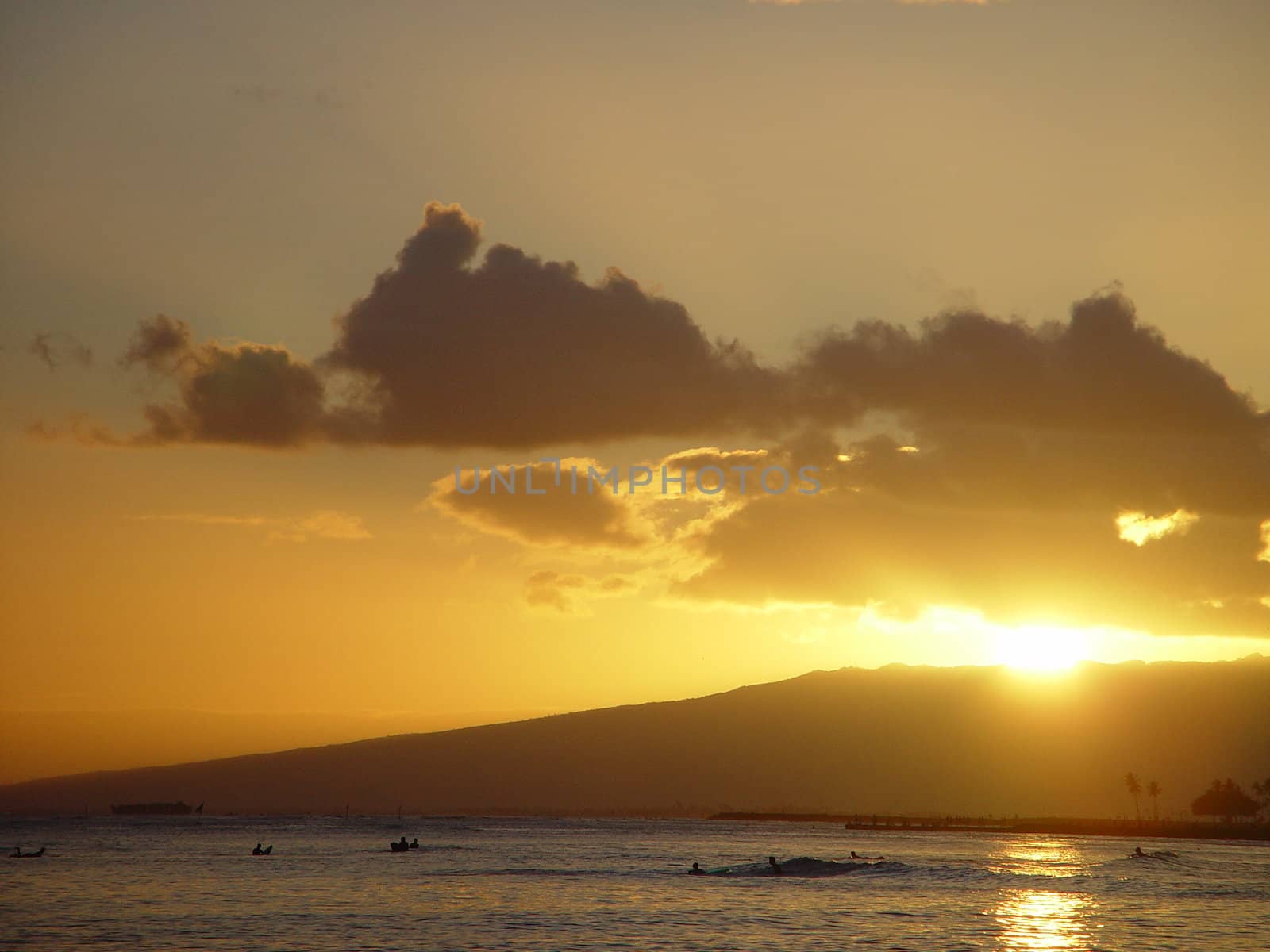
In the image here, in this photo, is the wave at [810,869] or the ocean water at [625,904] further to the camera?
the wave at [810,869]

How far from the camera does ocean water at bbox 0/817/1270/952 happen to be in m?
71.6

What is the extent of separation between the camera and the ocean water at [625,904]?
7156 centimetres

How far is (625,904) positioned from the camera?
3679 inches

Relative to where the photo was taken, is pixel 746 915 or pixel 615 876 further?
pixel 615 876

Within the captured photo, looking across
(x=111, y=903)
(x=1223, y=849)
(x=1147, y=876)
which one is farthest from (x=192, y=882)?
(x=1223, y=849)

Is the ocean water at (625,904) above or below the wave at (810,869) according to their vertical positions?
above

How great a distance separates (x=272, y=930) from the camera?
245ft

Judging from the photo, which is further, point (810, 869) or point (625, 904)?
point (810, 869)

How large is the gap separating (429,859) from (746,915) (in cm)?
7703

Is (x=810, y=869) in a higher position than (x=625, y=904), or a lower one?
lower

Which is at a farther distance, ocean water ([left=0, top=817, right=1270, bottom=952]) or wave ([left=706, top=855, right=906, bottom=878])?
wave ([left=706, top=855, right=906, bottom=878])

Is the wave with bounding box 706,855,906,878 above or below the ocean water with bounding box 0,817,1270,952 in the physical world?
below

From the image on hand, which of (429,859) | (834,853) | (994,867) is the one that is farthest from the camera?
(834,853)

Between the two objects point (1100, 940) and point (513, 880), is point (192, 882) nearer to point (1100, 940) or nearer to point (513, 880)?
point (513, 880)
